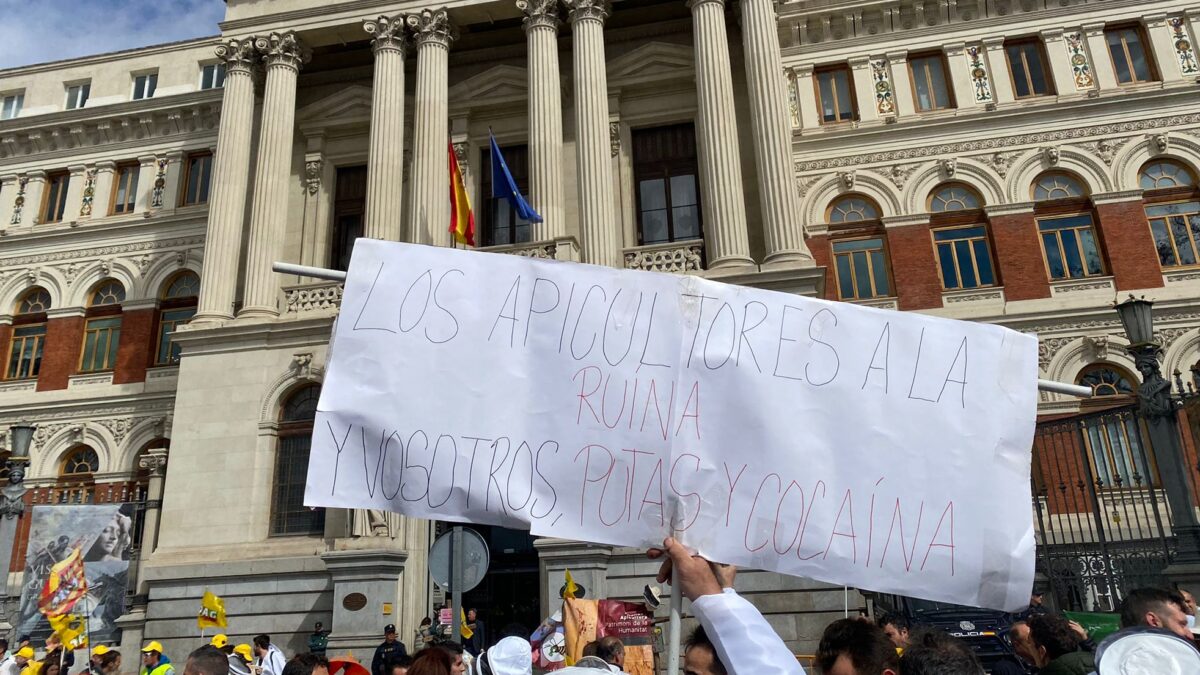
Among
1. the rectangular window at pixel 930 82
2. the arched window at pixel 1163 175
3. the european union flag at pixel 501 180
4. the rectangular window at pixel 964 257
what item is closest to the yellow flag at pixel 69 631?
the european union flag at pixel 501 180

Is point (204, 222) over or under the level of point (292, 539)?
over

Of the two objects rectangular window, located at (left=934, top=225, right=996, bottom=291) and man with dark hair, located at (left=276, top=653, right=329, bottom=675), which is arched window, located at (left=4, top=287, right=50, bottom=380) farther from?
rectangular window, located at (left=934, top=225, right=996, bottom=291)

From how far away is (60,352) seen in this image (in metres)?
27.4

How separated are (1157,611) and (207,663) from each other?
5021mm

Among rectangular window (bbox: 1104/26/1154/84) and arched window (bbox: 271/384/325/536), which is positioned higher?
rectangular window (bbox: 1104/26/1154/84)

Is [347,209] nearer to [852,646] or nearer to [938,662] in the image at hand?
[852,646]

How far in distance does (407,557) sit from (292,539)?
3.30 metres

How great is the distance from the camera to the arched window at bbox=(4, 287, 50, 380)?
2773cm

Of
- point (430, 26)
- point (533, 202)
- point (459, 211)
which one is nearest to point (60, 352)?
point (459, 211)

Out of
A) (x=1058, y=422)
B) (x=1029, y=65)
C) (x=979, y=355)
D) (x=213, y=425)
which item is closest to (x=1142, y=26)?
(x=1029, y=65)

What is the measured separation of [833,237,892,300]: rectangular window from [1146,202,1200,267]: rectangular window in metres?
6.91

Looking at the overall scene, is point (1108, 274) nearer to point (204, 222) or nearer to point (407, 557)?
point (407, 557)

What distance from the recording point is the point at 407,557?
1847cm

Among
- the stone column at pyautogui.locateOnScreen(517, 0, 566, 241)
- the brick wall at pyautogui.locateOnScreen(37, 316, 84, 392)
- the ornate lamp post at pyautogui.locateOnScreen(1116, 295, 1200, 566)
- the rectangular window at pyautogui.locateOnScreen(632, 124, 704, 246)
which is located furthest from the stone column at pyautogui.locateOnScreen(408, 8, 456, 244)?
the ornate lamp post at pyautogui.locateOnScreen(1116, 295, 1200, 566)
